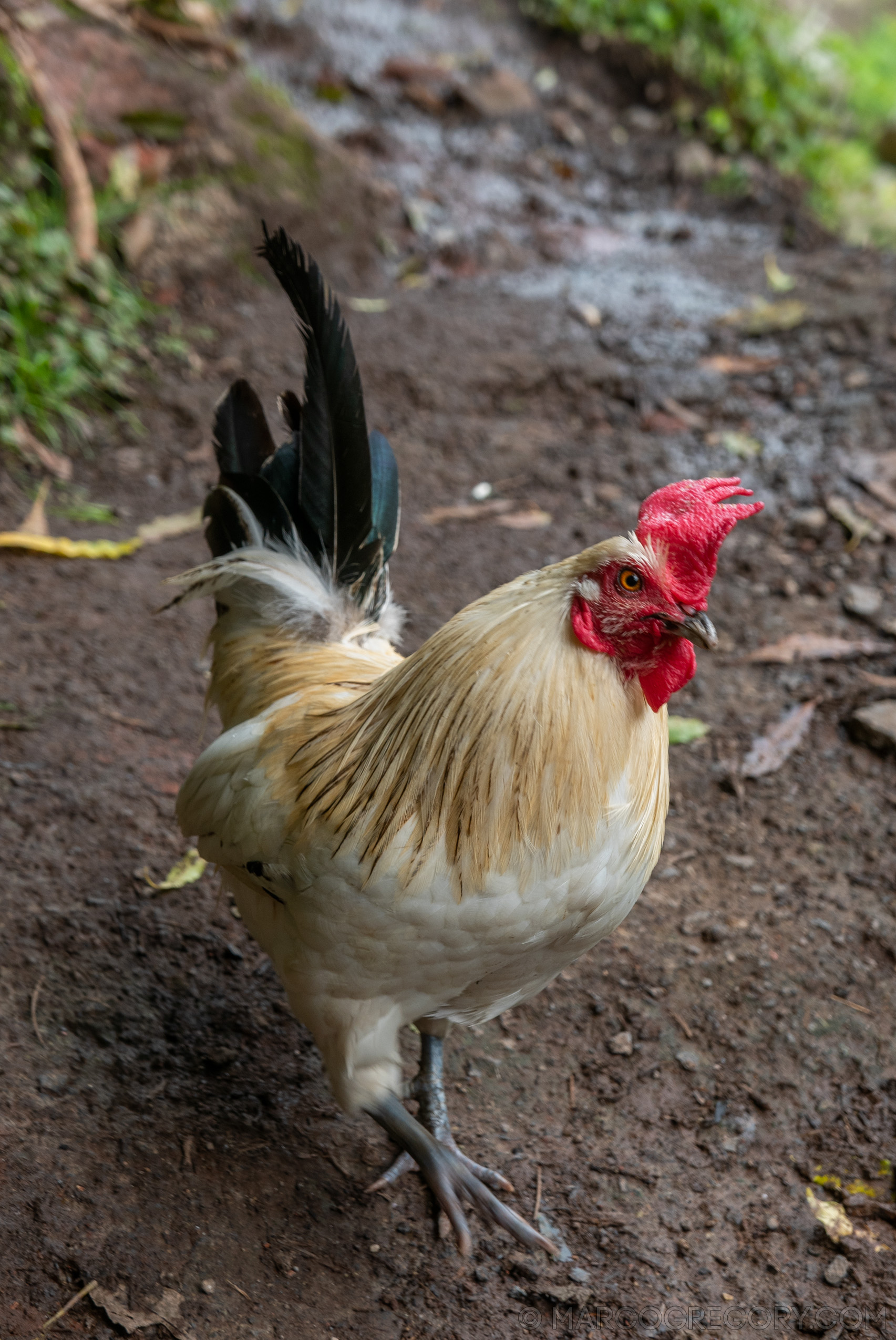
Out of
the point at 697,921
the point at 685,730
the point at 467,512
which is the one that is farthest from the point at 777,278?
the point at 697,921

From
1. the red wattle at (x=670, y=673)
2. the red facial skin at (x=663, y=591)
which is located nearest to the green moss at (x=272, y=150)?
the red facial skin at (x=663, y=591)

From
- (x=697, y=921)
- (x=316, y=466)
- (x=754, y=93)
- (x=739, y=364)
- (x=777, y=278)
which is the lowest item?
(x=697, y=921)

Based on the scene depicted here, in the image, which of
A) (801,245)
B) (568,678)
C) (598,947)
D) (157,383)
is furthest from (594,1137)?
(801,245)

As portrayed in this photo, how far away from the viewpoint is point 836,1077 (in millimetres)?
3113

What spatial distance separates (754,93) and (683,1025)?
9.69m

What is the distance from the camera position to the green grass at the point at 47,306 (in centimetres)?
536

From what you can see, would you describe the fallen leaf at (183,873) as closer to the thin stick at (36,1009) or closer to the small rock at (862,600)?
the thin stick at (36,1009)

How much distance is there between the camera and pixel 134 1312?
230cm

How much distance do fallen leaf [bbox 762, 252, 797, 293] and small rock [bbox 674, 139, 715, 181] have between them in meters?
1.74

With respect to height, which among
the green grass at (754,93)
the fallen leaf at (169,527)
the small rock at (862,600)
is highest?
the green grass at (754,93)

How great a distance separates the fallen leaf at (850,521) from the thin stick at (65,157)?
4417mm

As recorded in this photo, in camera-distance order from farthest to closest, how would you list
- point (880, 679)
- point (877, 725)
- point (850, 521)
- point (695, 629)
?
point (850, 521), point (880, 679), point (877, 725), point (695, 629)

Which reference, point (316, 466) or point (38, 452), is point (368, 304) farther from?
point (316, 466)

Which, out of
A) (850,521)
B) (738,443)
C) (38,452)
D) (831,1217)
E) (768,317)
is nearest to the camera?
(831,1217)
